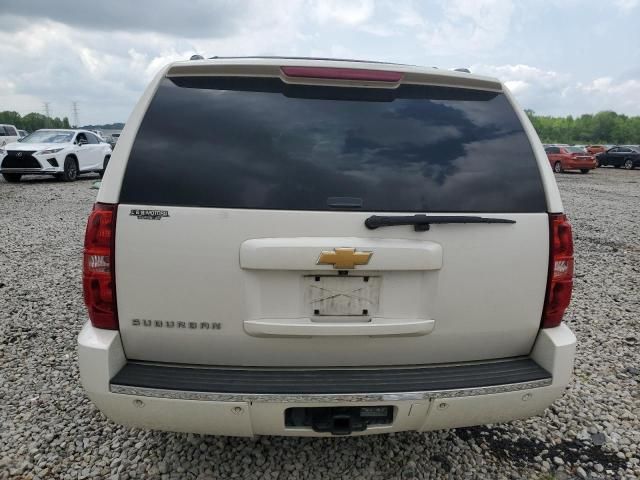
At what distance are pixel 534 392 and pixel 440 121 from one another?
128 centimetres

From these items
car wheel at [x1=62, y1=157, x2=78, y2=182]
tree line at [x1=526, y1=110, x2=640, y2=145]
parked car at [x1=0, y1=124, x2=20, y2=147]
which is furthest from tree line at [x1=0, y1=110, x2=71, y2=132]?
tree line at [x1=526, y1=110, x2=640, y2=145]

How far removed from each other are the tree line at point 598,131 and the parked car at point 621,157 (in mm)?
92355

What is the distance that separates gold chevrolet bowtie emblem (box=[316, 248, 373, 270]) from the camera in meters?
1.96

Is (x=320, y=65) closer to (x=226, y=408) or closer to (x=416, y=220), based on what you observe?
(x=416, y=220)

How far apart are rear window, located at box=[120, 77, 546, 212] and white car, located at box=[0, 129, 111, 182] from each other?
15.2 meters

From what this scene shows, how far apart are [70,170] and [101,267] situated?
1682 cm

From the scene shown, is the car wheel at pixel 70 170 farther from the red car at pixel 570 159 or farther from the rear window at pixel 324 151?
the red car at pixel 570 159

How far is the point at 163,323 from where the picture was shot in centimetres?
204

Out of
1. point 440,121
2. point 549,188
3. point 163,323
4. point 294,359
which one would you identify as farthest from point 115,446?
point 549,188

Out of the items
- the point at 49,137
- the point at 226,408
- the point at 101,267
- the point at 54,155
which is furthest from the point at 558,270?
the point at 49,137

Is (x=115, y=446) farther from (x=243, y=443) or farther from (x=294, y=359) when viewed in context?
(x=294, y=359)

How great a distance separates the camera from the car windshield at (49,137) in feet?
53.9

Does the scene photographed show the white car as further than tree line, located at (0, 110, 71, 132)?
No

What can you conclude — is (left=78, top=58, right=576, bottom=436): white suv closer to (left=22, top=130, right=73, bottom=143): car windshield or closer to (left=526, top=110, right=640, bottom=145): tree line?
(left=22, top=130, right=73, bottom=143): car windshield
